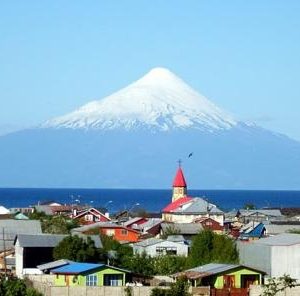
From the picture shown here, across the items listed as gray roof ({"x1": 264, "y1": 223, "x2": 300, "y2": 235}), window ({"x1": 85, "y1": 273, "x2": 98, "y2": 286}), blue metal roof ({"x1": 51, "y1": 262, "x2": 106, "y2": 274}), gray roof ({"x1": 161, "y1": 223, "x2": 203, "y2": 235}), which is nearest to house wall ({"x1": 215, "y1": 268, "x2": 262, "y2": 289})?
blue metal roof ({"x1": 51, "y1": 262, "x2": 106, "y2": 274})

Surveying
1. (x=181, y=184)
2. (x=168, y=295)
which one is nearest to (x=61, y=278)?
(x=168, y=295)

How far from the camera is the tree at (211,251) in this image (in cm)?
3488

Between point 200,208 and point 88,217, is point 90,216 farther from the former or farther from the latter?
point 200,208

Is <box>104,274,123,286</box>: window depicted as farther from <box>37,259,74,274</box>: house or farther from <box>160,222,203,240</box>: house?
<box>160,222,203,240</box>: house

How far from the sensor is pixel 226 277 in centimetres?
2958

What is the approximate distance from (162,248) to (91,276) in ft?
38.6

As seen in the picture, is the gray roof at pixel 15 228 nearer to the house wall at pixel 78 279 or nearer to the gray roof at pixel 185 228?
the gray roof at pixel 185 228

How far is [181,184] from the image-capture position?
73.8m

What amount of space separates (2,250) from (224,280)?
11.4 m

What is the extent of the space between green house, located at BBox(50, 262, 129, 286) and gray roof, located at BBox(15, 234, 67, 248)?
4457 mm

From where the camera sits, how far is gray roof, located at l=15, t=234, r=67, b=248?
34.5 m

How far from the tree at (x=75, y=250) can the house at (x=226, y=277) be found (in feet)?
14.4

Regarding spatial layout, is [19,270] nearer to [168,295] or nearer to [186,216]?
[168,295]

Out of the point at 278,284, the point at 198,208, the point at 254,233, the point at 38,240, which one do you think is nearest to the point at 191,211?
the point at 198,208
